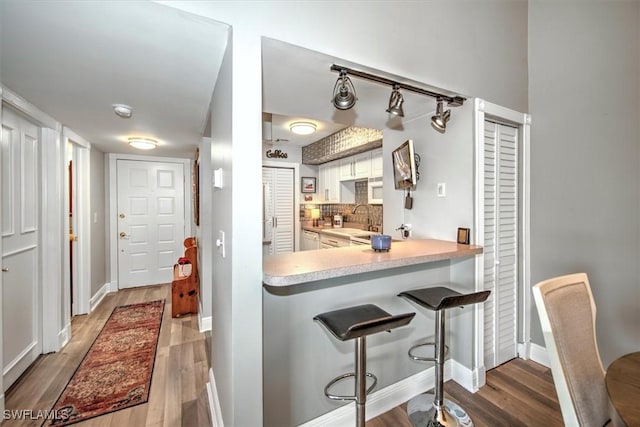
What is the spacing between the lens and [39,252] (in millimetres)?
2398

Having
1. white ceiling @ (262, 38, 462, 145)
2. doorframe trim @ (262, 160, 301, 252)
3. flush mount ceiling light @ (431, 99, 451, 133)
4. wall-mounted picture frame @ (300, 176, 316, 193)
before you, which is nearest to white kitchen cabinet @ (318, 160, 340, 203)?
wall-mounted picture frame @ (300, 176, 316, 193)

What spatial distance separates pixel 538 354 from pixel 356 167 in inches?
118

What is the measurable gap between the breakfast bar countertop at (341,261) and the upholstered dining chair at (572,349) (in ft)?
1.88

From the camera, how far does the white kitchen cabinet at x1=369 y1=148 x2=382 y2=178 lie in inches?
148

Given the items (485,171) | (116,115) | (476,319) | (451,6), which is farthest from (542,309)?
(116,115)

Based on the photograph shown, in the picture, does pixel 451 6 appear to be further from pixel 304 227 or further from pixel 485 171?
pixel 304 227

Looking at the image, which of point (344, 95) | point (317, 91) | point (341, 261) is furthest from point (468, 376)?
point (317, 91)

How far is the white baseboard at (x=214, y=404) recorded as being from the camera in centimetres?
162

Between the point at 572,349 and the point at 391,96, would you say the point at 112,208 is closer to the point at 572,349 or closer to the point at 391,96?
the point at 391,96

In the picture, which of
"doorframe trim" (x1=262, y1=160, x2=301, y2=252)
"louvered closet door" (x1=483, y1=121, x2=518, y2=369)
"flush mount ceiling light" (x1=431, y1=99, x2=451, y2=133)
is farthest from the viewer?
"doorframe trim" (x1=262, y1=160, x2=301, y2=252)

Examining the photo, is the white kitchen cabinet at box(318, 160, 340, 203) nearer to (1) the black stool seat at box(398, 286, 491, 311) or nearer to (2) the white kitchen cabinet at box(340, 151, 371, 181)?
(2) the white kitchen cabinet at box(340, 151, 371, 181)

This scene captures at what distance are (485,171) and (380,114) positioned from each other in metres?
0.94

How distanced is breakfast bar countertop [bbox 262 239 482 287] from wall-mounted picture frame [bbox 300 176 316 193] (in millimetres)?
3645

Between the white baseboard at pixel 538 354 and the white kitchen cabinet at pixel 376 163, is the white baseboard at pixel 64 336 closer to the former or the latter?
the white kitchen cabinet at pixel 376 163
